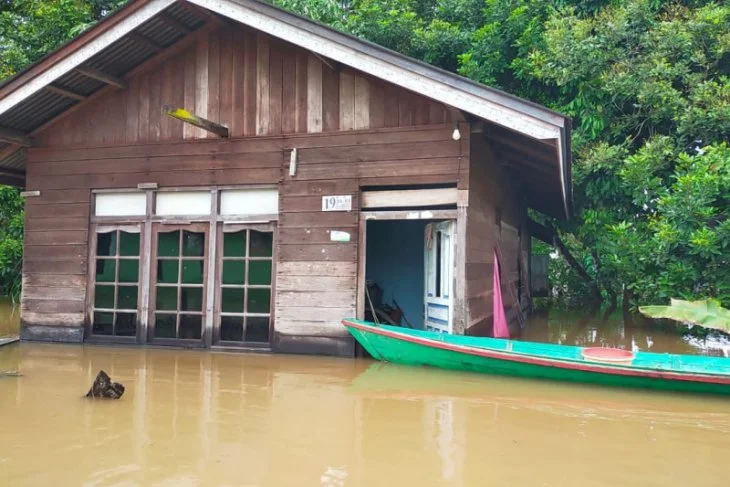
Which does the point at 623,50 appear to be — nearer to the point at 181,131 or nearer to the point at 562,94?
the point at 562,94

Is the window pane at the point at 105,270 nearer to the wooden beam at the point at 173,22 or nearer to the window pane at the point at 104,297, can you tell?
the window pane at the point at 104,297

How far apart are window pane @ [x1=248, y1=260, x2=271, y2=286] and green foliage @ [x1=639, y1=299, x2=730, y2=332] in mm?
4750

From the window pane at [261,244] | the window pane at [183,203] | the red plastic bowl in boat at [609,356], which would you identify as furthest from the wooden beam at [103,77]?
the red plastic bowl in boat at [609,356]

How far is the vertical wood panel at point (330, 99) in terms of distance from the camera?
25.3 feet

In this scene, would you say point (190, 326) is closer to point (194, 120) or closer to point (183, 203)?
point (183, 203)

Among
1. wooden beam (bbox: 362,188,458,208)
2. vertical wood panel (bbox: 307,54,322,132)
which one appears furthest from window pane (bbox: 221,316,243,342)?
vertical wood panel (bbox: 307,54,322,132)

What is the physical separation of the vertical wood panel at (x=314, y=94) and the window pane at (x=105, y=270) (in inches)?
140

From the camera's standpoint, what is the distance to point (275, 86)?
313 inches

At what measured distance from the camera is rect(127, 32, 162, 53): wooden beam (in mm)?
7742

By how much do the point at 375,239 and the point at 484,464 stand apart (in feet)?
24.2

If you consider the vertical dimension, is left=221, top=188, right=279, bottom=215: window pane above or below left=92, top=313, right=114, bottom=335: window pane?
above

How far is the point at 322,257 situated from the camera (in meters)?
7.64

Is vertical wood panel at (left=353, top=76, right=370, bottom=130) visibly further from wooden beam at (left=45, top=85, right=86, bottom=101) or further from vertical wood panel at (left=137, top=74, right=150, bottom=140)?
wooden beam at (left=45, top=85, right=86, bottom=101)

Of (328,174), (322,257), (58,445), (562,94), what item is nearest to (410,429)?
(58,445)
